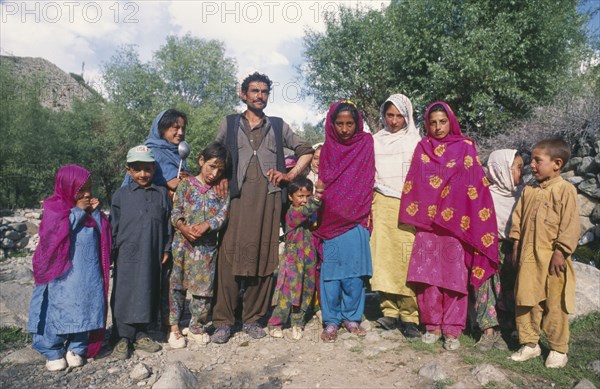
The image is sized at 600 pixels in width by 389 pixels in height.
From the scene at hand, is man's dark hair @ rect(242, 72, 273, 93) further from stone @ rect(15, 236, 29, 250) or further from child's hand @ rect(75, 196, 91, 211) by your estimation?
stone @ rect(15, 236, 29, 250)

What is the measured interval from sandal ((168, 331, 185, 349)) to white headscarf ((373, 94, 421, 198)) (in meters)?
2.11

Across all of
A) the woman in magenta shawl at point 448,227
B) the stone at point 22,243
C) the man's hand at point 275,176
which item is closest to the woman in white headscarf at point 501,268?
the woman in magenta shawl at point 448,227

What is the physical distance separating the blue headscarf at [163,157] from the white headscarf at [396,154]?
Result: 182 centimetres

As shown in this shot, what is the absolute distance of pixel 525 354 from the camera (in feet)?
10.5

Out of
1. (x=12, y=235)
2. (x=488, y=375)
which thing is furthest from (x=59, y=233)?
(x=12, y=235)

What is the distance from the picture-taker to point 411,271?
3607 mm

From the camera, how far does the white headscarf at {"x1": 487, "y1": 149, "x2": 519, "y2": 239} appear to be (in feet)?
11.8

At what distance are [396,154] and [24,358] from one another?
3396 millimetres

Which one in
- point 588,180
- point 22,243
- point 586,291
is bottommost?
Result: point 22,243

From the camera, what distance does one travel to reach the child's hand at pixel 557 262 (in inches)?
120

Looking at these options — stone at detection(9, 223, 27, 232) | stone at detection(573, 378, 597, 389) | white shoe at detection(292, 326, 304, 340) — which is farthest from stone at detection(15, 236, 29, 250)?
stone at detection(573, 378, 597, 389)

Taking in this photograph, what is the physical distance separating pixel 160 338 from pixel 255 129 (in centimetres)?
202

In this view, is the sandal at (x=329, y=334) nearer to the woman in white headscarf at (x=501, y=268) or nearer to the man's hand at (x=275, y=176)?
the woman in white headscarf at (x=501, y=268)

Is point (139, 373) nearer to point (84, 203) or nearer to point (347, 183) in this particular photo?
point (84, 203)
